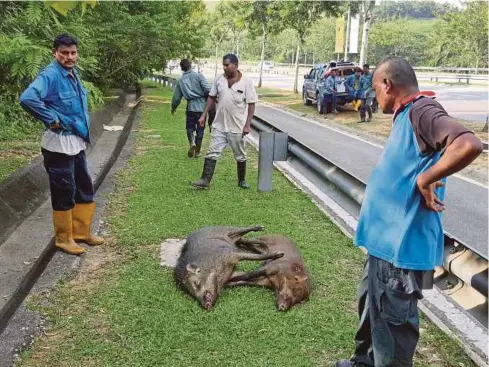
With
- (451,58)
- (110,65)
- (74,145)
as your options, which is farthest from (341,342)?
(451,58)

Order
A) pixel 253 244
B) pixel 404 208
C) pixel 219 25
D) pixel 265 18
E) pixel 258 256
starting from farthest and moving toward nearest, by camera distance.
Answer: pixel 219 25 → pixel 265 18 → pixel 253 244 → pixel 258 256 → pixel 404 208

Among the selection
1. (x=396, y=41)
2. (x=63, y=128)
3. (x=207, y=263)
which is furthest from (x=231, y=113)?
(x=396, y=41)

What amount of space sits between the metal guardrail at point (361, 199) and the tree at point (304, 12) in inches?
823

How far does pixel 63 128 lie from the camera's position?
4879 mm

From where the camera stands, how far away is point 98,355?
3416 mm

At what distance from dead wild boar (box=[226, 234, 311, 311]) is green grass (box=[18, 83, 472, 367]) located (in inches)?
3.2

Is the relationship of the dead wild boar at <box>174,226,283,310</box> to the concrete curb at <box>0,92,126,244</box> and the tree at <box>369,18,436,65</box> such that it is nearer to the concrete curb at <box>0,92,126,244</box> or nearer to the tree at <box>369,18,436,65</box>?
the concrete curb at <box>0,92,126,244</box>

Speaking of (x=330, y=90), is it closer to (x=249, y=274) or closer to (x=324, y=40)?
(x=249, y=274)

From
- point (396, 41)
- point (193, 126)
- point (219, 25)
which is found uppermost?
point (219, 25)

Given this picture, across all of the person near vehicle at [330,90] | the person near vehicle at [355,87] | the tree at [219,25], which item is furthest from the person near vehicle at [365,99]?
the tree at [219,25]

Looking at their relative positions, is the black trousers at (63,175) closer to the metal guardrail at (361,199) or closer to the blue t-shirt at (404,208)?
the metal guardrail at (361,199)

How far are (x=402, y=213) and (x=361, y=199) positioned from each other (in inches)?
86.9

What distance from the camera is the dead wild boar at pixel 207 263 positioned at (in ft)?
13.6

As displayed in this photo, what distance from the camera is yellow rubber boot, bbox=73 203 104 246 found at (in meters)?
5.34
